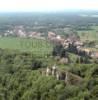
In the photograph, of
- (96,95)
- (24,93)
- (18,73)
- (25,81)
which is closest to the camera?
(96,95)

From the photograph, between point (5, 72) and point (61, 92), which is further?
point (5, 72)

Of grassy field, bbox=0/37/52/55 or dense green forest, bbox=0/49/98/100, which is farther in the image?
grassy field, bbox=0/37/52/55

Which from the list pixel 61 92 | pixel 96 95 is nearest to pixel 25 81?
pixel 61 92

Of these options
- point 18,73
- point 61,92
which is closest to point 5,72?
point 18,73

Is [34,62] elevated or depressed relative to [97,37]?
elevated

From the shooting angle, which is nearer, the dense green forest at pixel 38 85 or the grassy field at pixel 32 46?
the dense green forest at pixel 38 85

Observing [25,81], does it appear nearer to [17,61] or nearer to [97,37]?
[17,61]

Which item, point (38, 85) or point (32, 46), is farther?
point (32, 46)

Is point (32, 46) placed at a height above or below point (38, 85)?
below

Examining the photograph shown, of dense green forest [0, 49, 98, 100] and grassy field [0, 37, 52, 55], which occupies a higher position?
dense green forest [0, 49, 98, 100]

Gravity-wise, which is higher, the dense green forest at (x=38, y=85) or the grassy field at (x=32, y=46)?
the dense green forest at (x=38, y=85)

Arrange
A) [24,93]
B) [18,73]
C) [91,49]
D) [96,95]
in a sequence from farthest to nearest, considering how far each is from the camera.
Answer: [91,49] → [18,73] → [24,93] → [96,95]
